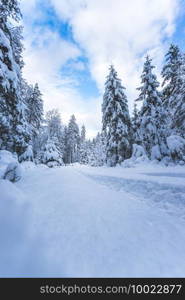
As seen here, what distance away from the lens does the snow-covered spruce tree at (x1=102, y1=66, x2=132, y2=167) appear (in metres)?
18.0

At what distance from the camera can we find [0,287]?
67.9 inches

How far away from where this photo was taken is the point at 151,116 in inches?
611

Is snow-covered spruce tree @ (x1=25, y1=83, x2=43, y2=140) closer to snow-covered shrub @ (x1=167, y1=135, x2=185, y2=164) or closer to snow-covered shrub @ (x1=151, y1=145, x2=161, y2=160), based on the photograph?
snow-covered shrub @ (x1=151, y1=145, x2=161, y2=160)

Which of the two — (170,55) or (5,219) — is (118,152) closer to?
(170,55)

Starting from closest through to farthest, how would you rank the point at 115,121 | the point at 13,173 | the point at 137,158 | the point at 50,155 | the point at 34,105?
the point at 13,173
the point at 137,158
the point at 115,121
the point at 34,105
the point at 50,155

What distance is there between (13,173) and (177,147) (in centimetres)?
1159

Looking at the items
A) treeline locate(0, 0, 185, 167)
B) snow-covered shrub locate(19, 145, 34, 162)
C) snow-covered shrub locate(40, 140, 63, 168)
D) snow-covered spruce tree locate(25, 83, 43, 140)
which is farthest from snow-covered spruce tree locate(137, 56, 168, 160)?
snow-covered shrub locate(40, 140, 63, 168)

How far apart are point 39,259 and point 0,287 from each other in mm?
438

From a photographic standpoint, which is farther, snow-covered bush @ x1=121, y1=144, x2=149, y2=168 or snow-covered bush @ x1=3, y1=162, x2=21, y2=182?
snow-covered bush @ x1=121, y1=144, x2=149, y2=168

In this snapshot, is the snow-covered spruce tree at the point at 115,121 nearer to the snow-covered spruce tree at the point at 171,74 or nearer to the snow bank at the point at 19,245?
the snow-covered spruce tree at the point at 171,74

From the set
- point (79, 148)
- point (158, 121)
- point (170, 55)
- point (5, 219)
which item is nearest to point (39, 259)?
point (5, 219)

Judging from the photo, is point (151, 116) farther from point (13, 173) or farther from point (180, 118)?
point (13, 173)

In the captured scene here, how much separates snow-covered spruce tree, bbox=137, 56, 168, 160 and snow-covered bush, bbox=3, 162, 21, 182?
11.3 metres

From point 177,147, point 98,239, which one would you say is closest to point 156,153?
point 177,147
